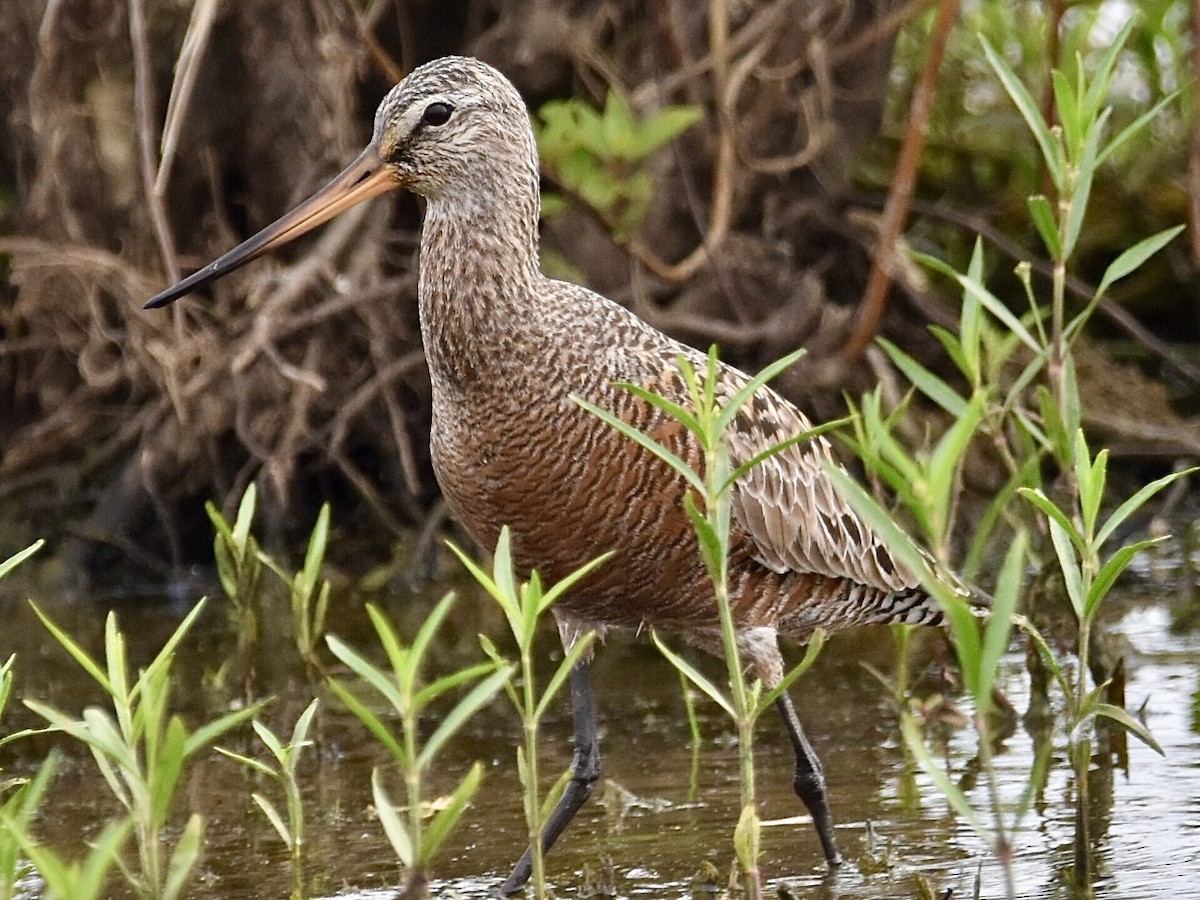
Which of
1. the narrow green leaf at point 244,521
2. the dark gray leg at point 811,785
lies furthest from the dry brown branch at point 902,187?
the narrow green leaf at point 244,521

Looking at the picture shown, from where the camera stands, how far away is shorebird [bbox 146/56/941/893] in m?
3.92

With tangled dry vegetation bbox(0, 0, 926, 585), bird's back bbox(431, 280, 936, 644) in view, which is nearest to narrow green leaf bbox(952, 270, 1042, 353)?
bird's back bbox(431, 280, 936, 644)

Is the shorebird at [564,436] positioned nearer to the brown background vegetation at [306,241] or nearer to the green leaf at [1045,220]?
the green leaf at [1045,220]

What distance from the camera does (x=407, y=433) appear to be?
666 cm

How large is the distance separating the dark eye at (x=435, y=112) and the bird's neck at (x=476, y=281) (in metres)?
0.16

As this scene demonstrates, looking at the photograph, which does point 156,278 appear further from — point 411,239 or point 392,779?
point 392,779

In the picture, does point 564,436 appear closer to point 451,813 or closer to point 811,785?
point 811,785

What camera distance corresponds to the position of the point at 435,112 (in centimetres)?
415

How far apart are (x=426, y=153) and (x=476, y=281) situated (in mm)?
309

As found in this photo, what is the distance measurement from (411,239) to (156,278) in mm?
816

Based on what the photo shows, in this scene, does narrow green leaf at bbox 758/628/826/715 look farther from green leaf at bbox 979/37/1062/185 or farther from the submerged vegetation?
green leaf at bbox 979/37/1062/185

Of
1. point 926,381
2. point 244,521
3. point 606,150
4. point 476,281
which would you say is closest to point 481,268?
point 476,281

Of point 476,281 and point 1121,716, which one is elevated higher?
point 476,281

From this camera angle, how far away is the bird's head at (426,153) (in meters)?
4.15
